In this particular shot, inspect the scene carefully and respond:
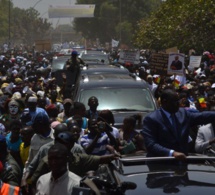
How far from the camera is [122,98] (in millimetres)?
13094

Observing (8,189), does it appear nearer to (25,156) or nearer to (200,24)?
(25,156)

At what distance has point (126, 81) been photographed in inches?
537

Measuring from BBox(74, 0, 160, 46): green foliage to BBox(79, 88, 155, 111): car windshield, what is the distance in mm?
86454

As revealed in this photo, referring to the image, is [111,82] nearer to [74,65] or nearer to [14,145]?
[14,145]

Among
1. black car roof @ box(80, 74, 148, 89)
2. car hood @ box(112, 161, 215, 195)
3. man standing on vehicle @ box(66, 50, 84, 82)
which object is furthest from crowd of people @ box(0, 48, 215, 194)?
man standing on vehicle @ box(66, 50, 84, 82)

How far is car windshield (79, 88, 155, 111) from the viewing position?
1288 centimetres

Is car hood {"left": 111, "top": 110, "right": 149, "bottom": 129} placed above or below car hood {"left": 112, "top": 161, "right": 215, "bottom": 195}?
below

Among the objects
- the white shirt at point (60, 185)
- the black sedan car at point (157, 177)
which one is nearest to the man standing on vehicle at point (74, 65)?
the white shirt at point (60, 185)

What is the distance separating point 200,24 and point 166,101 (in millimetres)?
24864

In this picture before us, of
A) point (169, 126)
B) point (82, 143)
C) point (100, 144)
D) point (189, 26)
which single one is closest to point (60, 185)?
point (169, 126)

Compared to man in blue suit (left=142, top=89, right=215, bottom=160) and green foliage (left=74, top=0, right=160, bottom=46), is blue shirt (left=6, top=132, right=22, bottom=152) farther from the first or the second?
green foliage (left=74, top=0, right=160, bottom=46)

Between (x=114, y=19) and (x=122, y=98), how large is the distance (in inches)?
3762

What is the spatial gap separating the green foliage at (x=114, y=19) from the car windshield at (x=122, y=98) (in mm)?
86454

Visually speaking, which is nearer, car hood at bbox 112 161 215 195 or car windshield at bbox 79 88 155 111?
car hood at bbox 112 161 215 195
